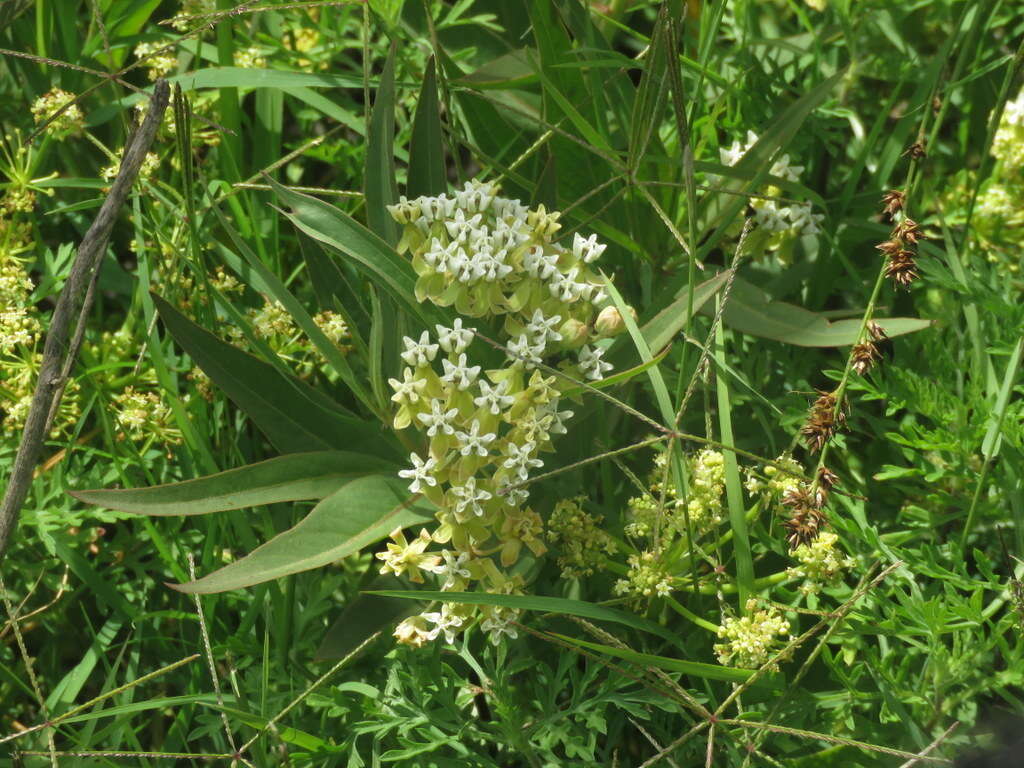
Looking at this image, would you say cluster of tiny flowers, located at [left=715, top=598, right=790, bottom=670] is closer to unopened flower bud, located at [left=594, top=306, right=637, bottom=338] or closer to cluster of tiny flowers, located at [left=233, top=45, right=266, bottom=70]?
unopened flower bud, located at [left=594, top=306, right=637, bottom=338]

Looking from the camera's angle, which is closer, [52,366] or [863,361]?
[863,361]

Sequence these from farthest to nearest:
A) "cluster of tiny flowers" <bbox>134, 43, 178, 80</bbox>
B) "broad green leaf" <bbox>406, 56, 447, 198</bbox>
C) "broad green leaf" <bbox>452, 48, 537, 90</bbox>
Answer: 1. "cluster of tiny flowers" <bbox>134, 43, 178, 80</bbox>
2. "broad green leaf" <bbox>452, 48, 537, 90</bbox>
3. "broad green leaf" <bbox>406, 56, 447, 198</bbox>

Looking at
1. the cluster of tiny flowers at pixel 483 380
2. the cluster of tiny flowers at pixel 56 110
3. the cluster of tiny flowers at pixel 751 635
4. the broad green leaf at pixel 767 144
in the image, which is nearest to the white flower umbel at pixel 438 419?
the cluster of tiny flowers at pixel 483 380

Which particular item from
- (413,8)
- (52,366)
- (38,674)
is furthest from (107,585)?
(413,8)

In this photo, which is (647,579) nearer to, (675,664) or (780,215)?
(675,664)

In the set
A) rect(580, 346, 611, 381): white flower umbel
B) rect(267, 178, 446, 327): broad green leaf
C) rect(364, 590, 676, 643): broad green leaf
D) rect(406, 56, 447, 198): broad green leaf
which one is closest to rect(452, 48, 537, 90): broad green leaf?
rect(406, 56, 447, 198): broad green leaf

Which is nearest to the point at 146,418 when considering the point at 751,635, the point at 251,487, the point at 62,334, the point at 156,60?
the point at 62,334

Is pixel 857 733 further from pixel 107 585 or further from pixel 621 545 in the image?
pixel 107 585
